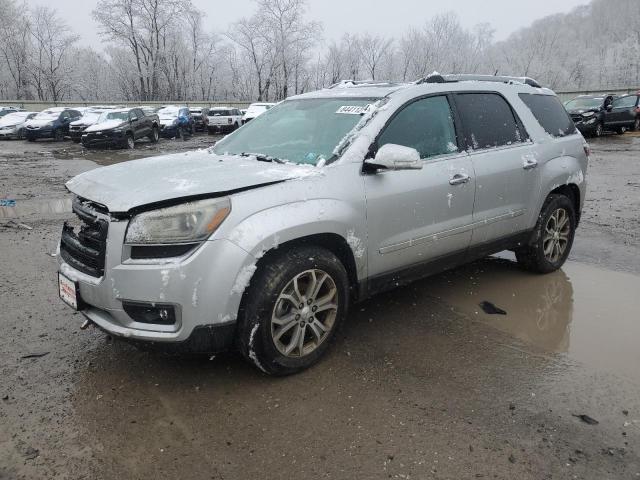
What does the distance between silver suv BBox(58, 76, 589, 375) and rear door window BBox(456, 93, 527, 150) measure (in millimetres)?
13

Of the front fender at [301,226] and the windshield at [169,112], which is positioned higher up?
the windshield at [169,112]

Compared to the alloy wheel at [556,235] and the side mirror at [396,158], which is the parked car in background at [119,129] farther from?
the side mirror at [396,158]

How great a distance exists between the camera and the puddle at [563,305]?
136 inches

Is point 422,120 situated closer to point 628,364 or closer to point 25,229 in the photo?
point 628,364

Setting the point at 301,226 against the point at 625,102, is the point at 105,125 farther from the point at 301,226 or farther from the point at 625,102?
the point at 625,102

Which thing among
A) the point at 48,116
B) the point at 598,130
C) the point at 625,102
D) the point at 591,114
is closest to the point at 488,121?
the point at 591,114

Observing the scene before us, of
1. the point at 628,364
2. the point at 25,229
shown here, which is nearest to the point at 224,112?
the point at 25,229

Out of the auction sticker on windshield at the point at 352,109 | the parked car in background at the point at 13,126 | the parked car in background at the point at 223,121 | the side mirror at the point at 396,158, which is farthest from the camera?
the parked car in background at the point at 223,121

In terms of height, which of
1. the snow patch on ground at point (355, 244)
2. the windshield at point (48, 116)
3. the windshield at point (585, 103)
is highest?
the windshield at point (585, 103)

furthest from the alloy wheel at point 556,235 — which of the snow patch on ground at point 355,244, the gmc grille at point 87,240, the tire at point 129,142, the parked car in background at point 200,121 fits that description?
the parked car in background at point 200,121

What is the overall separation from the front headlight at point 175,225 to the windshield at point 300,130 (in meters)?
0.89

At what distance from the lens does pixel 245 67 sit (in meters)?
64.8

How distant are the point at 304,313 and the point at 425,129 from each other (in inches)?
64.6

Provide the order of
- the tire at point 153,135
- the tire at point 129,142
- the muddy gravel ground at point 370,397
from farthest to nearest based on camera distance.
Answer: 1. the tire at point 153,135
2. the tire at point 129,142
3. the muddy gravel ground at point 370,397
